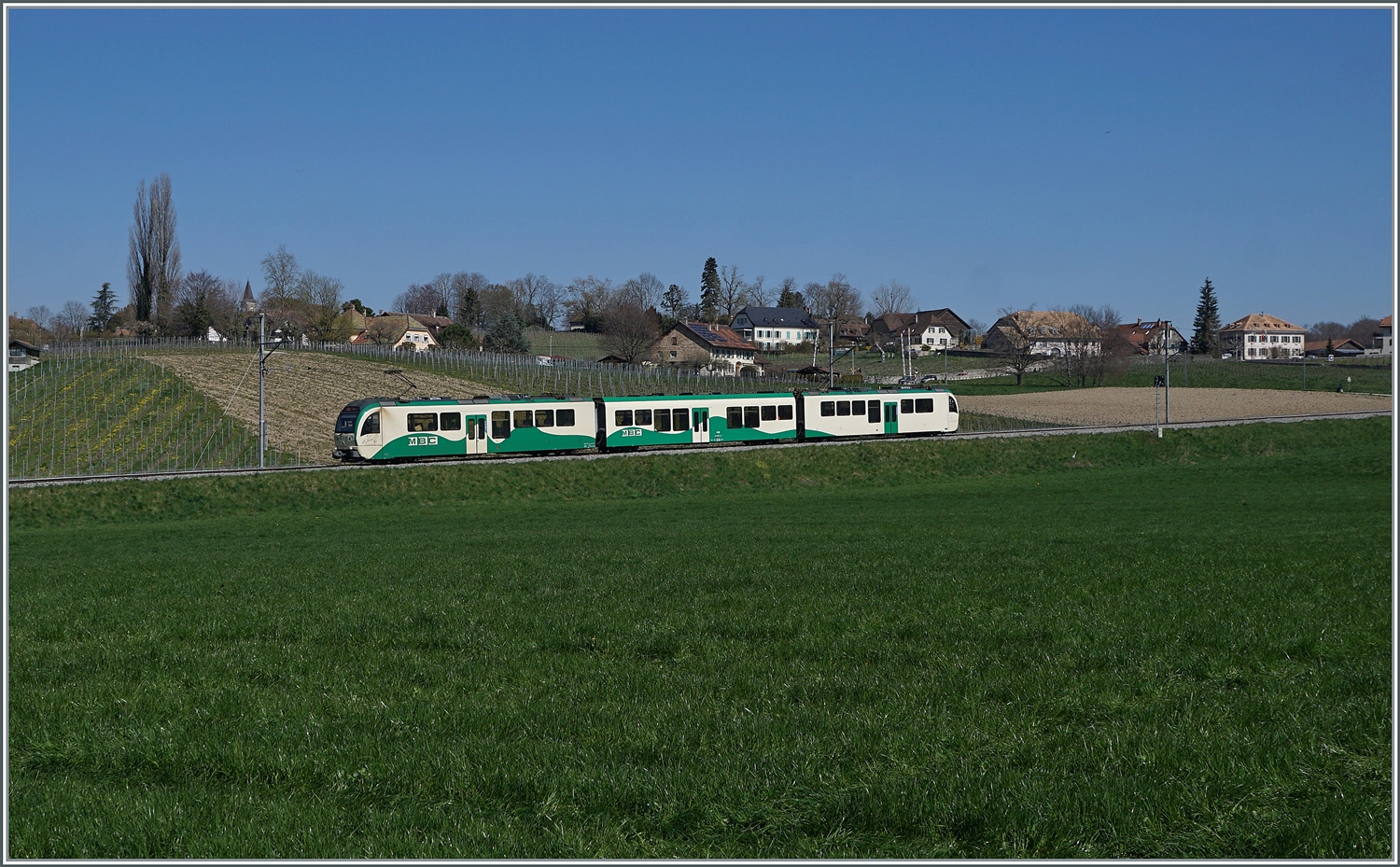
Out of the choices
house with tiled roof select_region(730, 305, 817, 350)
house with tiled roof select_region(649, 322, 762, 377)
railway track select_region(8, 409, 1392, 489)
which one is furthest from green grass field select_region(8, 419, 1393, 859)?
house with tiled roof select_region(730, 305, 817, 350)

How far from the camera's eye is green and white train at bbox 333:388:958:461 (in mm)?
44875

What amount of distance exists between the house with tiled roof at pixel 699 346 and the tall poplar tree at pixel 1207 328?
68.3 meters

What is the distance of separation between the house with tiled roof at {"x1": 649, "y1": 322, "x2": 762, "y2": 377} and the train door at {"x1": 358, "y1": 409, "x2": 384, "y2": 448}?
90246 millimetres

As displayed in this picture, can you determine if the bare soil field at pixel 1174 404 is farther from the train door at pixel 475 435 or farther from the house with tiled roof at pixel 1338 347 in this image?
the house with tiled roof at pixel 1338 347

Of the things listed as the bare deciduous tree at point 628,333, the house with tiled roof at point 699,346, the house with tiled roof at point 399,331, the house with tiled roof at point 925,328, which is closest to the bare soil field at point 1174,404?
the bare deciduous tree at point 628,333

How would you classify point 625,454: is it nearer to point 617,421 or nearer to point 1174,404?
point 617,421

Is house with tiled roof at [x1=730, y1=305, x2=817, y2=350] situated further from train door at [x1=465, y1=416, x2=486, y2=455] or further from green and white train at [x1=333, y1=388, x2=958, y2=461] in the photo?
train door at [x1=465, y1=416, x2=486, y2=455]

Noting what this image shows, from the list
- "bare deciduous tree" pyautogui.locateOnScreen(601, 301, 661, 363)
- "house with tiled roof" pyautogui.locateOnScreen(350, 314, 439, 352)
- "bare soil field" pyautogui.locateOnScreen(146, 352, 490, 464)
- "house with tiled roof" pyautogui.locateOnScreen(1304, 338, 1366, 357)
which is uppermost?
"house with tiled roof" pyautogui.locateOnScreen(350, 314, 439, 352)

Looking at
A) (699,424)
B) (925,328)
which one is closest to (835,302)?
(925,328)

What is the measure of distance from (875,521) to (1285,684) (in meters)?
20.3

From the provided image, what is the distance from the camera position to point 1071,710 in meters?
8.27

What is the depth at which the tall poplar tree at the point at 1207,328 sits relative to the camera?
156 metres

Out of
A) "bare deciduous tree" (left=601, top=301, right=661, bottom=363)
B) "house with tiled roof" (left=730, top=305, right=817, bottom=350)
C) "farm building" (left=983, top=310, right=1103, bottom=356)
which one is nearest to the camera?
"bare deciduous tree" (left=601, top=301, right=661, bottom=363)

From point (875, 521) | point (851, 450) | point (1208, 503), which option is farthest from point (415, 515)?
point (1208, 503)
